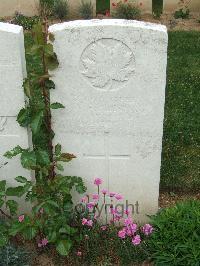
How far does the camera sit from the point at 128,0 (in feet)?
32.9

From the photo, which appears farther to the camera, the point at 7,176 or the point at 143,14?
the point at 143,14

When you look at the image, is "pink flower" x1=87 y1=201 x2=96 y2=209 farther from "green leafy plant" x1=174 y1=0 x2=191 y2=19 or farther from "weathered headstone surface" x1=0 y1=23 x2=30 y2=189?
"green leafy plant" x1=174 y1=0 x2=191 y2=19

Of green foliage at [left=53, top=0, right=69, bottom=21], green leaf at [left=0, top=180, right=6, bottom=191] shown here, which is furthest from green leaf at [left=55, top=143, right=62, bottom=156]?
green foliage at [left=53, top=0, right=69, bottom=21]

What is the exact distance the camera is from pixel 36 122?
3895 millimetres

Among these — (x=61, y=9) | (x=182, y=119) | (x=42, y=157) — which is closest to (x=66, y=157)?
(x=42, y=157)

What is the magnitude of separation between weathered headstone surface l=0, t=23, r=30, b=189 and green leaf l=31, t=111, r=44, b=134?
0.17 m

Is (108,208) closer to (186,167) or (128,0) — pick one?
(186,167)

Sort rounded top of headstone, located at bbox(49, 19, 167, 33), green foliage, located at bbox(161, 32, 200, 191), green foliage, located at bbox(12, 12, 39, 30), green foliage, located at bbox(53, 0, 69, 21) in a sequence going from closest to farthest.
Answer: rounded top of headstone, located at bbox(49, 19, 167, 33) < green foliage, located at bbox(161, 32, 200, 191) < green foliage, located at bbox(12, 12, 39, 30) < green foliage, located at bbox(53, 0, 69, 21)

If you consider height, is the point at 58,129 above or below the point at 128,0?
below

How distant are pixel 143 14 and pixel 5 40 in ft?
22.2

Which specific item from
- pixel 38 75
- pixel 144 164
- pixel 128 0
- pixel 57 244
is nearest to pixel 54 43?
pixel 38 75

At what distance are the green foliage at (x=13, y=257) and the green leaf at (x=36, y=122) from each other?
3.04 ft

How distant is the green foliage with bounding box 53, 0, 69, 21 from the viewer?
383 inches

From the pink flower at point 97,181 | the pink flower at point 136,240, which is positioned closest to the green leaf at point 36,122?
the pink flower at point 97,181
